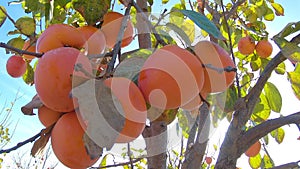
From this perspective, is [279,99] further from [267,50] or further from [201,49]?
[201,49]

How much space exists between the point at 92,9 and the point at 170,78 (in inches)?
8.4

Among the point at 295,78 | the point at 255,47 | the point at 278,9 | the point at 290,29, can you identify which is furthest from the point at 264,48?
the point at 290,29

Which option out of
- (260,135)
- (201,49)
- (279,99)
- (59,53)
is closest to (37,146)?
(59,53)

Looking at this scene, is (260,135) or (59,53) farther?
(260,135)

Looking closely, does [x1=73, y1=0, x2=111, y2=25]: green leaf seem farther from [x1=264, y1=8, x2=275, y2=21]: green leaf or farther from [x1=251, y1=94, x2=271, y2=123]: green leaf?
[x1=264, y1=8, x2=275, y2=21]: green leaf

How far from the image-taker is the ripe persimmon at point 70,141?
378 mm

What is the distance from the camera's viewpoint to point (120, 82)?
15.1 inches

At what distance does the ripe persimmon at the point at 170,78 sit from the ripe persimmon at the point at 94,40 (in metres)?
0.09

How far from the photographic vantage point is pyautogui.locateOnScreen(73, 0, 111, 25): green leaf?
22.0 inches

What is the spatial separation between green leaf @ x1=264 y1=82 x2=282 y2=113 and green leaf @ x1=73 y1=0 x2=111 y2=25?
0.75 m

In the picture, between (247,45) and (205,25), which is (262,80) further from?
(205,25)

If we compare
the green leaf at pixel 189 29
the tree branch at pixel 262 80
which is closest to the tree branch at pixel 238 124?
the tree branch at pixel 262 80

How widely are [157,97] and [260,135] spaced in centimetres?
66

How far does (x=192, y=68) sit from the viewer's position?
0.43m
